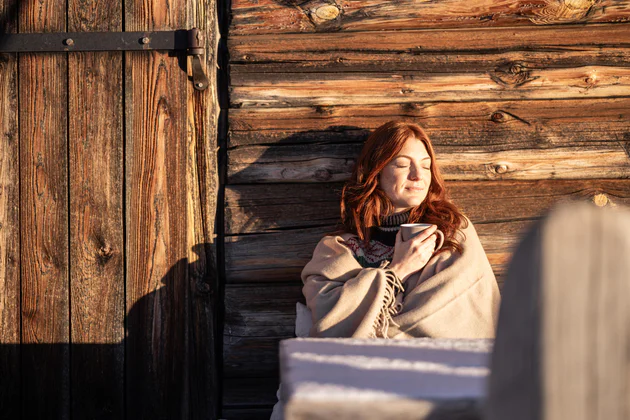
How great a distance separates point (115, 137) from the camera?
266cm

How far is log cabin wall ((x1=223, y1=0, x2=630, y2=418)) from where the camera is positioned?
267 centimetres

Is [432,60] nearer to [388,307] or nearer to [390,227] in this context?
[390,227]

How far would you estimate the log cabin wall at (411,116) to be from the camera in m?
2.67

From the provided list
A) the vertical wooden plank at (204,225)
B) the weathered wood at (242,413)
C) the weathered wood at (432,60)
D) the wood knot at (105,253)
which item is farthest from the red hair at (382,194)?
the wood knot at (105,253)

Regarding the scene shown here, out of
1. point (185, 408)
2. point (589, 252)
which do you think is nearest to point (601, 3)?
point (589, 252)

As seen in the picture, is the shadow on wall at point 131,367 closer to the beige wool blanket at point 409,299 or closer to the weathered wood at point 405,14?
the beige wool blanket at point 409,299

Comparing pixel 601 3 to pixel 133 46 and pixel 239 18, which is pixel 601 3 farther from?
pixel 133 46

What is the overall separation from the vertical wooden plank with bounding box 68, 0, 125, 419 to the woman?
35.2 inches

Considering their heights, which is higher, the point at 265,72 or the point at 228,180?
the point at 265,72

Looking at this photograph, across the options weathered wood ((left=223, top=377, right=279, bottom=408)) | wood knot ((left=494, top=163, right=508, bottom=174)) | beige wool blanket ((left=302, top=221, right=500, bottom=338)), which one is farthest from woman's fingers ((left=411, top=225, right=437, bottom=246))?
weathered wood ((left=223, top=377, right=279, bottom=408))

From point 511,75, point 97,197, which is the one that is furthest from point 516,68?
point 97,197

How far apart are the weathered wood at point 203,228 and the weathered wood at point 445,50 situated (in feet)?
0.50

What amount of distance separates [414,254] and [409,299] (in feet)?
0.54

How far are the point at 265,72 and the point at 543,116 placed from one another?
4.07 feet
